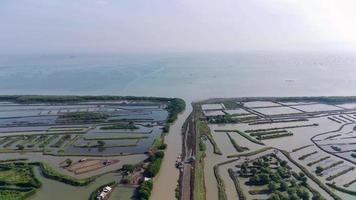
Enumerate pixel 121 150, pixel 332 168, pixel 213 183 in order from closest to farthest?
pixel 213 183 < pixel 332 168 < pixel 121 150

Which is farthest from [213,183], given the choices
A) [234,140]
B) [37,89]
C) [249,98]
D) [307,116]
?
[37,89]

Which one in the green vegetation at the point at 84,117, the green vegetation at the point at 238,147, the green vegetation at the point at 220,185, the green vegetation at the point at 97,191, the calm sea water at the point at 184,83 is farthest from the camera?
the calm sea water at the point at 184,83

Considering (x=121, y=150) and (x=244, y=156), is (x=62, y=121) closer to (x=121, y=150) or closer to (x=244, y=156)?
(x=121, y=150)

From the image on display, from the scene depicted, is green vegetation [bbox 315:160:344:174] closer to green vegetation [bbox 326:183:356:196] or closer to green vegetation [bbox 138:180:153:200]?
green vegetation [bbox 326:183:356:196]

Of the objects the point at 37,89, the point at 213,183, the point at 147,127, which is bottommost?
the point at 213,183

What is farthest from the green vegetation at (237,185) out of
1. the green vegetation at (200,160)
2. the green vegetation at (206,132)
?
the green vegetation at (206,132)

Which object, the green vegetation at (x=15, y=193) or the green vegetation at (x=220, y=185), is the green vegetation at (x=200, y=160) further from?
the green vegetation at (x=15, y=193)

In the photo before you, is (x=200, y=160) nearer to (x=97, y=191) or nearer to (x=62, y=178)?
(x=97, y=191)
